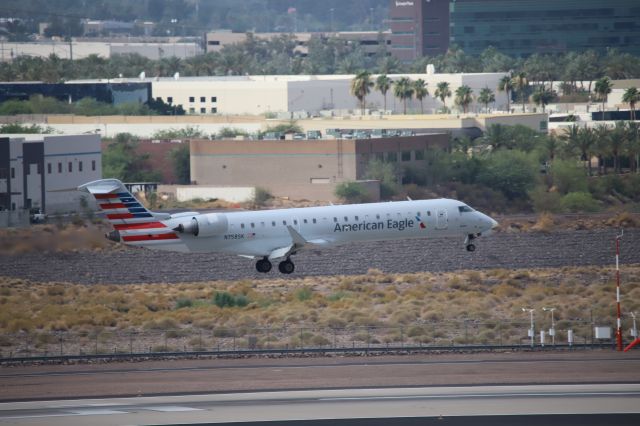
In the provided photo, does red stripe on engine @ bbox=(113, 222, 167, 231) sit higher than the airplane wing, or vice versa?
red stripe on engine @ bbox=(113, 222, 167, 231)

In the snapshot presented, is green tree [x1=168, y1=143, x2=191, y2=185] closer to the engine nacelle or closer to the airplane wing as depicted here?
the airplane wing

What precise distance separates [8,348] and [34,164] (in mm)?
44994

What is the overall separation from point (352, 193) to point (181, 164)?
22.1 meters

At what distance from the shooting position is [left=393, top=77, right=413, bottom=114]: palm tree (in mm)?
170750

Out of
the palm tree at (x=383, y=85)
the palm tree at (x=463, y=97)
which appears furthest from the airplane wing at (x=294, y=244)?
the palm tree at (x=383, y=85)

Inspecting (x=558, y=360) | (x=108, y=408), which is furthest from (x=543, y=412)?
(x=108, y=408)

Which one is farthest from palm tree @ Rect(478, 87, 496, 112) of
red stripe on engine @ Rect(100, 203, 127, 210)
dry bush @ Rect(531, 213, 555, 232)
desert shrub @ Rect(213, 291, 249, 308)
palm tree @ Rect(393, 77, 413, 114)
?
A: red stripe on engine @ Rect(100, 203, 127, 210)

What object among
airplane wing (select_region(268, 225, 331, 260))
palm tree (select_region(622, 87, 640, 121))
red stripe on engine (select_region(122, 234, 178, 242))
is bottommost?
airplane wing (select_region(268, 225, 331, 260))

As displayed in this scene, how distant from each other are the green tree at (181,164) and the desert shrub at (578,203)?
3302 cm

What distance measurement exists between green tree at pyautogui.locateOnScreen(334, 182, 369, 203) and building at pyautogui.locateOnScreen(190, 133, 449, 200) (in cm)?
158

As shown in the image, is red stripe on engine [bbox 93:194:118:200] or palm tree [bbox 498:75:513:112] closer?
red stripe on engine [bbox 93:194:118:200]

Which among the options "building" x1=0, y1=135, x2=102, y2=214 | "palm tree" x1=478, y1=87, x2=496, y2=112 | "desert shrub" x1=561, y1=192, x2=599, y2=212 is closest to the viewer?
"building" x1=0, y1=135, x2=102, y2=214

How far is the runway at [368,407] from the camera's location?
42.3 m

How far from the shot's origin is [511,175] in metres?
118
